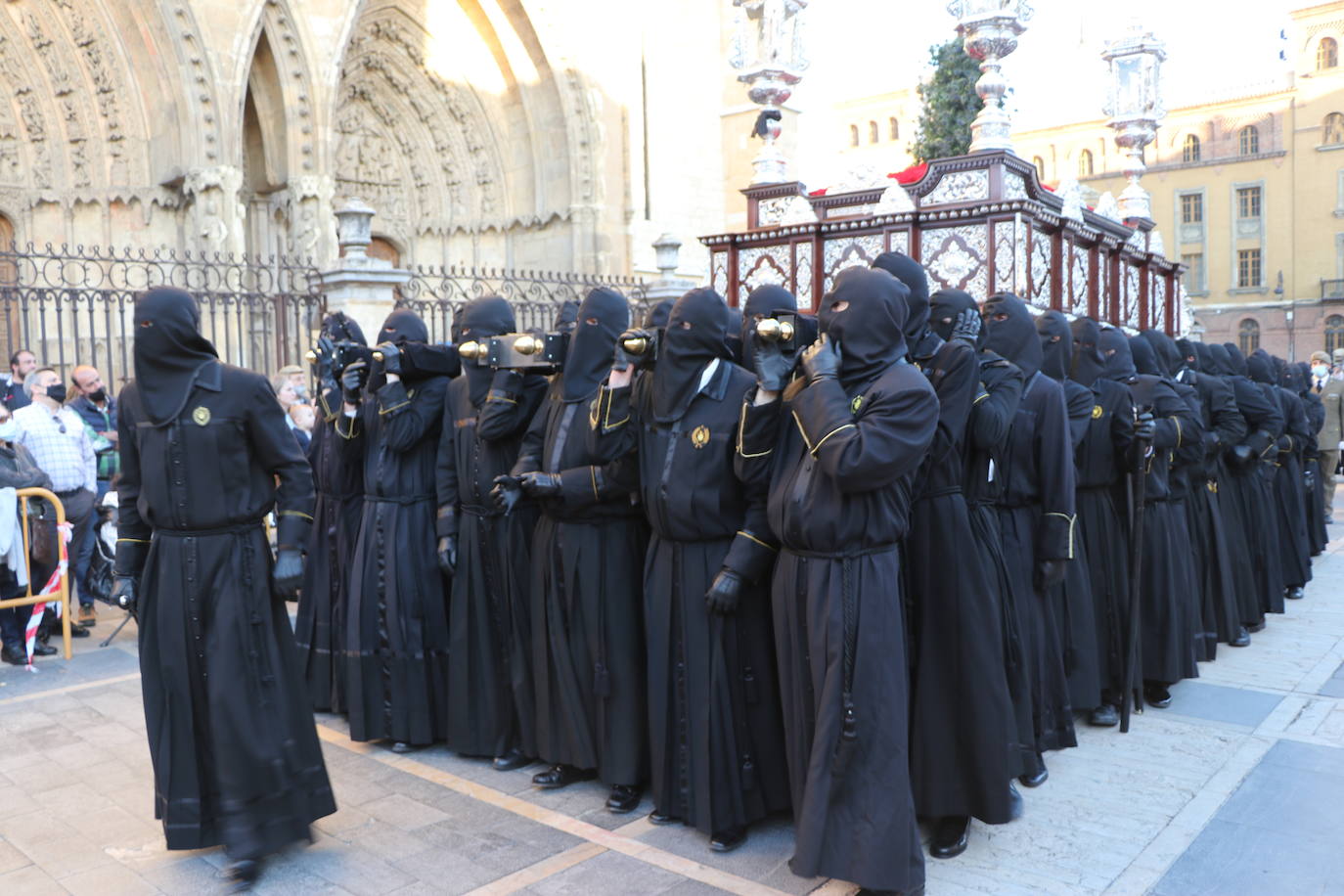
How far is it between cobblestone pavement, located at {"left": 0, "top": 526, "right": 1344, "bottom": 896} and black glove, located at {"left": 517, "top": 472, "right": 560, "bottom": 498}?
51.3 inches

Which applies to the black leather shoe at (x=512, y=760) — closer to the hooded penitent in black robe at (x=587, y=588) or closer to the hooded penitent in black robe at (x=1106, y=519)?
the hooded penitent in black robe at (x=587, y=588)

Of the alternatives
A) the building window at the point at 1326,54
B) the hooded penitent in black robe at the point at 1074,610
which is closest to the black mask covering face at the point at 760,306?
the hooded penitent in black robe at the point at 1074,610

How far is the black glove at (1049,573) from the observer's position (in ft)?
15.4

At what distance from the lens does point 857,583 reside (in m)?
3.52

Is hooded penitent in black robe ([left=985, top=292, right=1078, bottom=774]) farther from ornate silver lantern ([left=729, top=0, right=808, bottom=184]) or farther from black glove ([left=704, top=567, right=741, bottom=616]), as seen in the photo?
ornate silver lantern ([left=729, top=0, right=808, bottom=184])

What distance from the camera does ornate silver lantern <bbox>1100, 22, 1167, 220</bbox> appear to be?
11.7m

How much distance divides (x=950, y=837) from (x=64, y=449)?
6.50 meters

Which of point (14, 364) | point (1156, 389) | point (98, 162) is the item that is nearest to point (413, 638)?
point (1156, 389)

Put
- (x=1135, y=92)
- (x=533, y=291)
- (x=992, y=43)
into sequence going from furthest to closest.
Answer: (x=533, y=291)
(x=1135, y=92)
(x=992, y=43)

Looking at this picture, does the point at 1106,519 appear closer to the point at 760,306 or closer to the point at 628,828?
the point at 760,306

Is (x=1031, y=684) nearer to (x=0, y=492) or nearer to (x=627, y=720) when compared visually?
(x=627, y=720)

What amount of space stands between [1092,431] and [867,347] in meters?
2.63

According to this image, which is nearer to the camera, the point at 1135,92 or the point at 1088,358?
the point at 1088,358

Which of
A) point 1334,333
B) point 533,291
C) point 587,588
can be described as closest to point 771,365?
point 587,588
